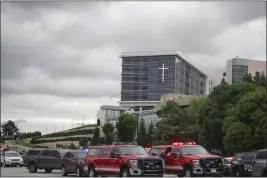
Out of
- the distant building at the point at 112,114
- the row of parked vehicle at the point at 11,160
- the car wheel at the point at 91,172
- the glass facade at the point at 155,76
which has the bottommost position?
the row of parked vehicle at the point at 11,160

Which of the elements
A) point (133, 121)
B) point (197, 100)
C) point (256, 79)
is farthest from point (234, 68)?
point (133, 121)

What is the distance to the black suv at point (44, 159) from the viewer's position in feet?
105

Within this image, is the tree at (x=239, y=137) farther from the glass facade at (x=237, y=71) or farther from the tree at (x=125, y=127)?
the tree at (x=125, y=127)

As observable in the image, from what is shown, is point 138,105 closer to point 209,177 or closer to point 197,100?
point 197,100

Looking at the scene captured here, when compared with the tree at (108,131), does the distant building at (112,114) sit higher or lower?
higher

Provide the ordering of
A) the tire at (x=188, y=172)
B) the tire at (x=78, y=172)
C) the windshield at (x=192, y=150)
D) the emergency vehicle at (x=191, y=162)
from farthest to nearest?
the tire at (x=78, y=172) < the windshield at (x=192, y=150) < the tire at (x=188, y=172) < the emergency vehicle at (x=191, y=162)

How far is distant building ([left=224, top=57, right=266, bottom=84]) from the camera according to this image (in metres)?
65.8

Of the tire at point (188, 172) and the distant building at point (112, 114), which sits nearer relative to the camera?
the tire at point (188, 172)

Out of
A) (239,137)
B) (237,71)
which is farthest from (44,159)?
(237,71)

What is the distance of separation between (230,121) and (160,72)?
22783 mm

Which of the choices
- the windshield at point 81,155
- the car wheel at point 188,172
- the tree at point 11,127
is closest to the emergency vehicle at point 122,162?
the car wheel at point 188,172

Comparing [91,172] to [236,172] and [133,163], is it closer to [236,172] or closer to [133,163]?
[133,163]

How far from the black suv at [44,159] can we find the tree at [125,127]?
150ft

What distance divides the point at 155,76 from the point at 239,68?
15.5 m
